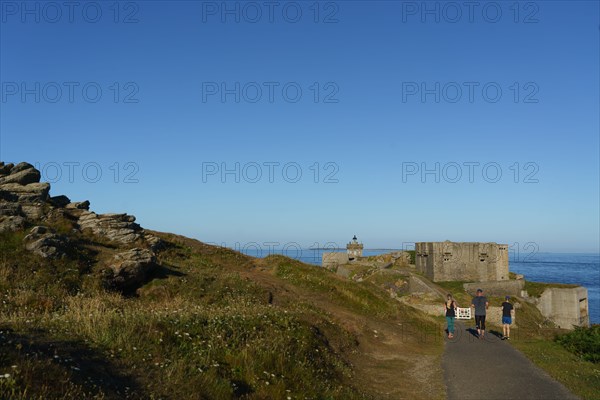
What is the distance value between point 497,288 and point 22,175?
5274 cm

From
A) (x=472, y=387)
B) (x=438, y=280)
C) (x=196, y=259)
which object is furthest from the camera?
(x=438, y=280)

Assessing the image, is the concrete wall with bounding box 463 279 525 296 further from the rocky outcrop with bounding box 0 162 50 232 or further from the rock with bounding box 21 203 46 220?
the rocky outcrop with bounding box 0 162 50 232

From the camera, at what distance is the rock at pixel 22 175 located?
28.3 metres

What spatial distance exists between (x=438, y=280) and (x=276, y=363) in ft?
180

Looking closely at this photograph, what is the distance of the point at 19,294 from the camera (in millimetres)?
15117

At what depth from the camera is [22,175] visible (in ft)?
94.8

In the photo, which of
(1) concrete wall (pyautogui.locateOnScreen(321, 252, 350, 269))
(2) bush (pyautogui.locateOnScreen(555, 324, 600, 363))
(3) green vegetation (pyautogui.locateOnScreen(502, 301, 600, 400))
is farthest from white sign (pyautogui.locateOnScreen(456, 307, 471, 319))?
(1) concrete wall (pyautogui.locateOnScreen(321, 252, 350, 269))

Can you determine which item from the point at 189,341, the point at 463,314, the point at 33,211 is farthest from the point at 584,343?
the point at 33,211

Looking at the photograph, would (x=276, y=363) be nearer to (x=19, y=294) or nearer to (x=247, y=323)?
(x=247, y=323)

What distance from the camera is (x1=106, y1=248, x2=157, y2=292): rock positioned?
2072 cm

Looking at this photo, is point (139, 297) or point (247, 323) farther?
point (139, 297)

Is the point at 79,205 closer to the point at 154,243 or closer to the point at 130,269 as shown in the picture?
the point at 154,243

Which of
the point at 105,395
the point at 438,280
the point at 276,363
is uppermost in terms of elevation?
the point at 105,395

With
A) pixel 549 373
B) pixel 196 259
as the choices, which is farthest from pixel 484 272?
pixel 549 373
